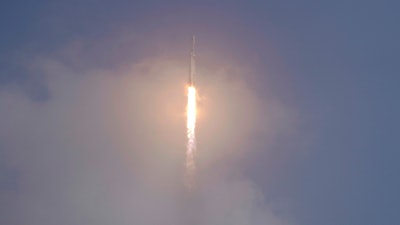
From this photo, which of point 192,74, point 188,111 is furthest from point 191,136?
point 192,74

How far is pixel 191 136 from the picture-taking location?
85.4 metres

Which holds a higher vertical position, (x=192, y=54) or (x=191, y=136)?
(x=192, y=54)

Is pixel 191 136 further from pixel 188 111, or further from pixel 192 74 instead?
pixel 192 74

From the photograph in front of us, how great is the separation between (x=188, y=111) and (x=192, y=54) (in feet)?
28.6

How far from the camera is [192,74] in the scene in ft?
265

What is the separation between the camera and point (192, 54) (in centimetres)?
7962

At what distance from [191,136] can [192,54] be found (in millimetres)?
11006

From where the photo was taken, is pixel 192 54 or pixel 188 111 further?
pixel 188 111

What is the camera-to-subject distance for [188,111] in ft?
281

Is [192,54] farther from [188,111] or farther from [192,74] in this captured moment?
[188,111]

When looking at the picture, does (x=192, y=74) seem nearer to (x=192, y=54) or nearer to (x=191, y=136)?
(x=192, y=54)

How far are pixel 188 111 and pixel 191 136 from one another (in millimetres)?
3032

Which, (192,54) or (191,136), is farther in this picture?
(191,136)

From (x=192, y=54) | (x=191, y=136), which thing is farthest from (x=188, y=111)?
(x=192, y=54)
